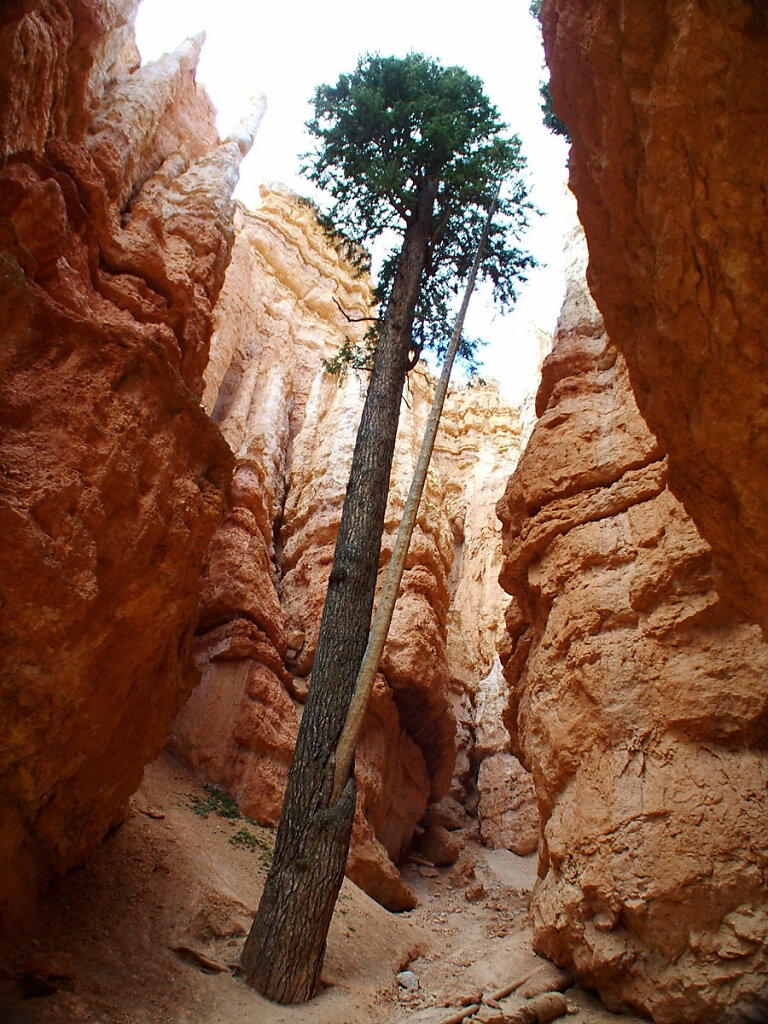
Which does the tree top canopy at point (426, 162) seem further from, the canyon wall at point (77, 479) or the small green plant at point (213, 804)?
the small green plant at point (213, 804)

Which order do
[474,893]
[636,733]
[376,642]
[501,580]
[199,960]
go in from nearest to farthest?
1. [199,960]
2. [636,733]
3. [376,642]
4. [501,580]
5. [474,893]

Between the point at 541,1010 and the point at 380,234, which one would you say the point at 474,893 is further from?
the point at 380,234

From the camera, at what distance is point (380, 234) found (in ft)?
38.1

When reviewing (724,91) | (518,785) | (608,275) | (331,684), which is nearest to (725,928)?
(331,684)

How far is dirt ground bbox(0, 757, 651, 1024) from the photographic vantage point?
446cm

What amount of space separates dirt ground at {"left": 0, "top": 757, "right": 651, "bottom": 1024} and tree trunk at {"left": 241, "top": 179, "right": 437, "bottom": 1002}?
12.3 inches

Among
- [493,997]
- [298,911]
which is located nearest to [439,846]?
[493,997]

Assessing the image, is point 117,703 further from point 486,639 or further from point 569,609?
point 486,639

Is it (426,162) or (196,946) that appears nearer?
(196,946)

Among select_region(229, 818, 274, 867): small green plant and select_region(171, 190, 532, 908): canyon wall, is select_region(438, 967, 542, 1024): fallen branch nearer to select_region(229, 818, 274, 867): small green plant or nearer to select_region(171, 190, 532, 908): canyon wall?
select_region(229, 818, 274, 867): small green plant

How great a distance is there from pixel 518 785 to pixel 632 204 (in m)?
15.0

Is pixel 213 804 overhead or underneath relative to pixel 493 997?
overhead

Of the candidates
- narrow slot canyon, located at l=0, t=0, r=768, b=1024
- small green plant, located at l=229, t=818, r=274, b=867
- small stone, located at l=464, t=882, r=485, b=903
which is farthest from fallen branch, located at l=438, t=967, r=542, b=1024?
small stone, located at l=464, t=882, r=485, b=903

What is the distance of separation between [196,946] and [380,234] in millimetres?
10690
